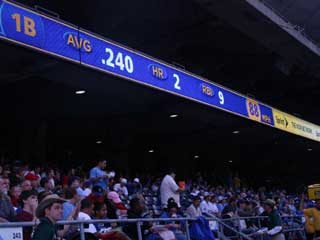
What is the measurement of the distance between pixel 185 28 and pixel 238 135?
8.97 meters

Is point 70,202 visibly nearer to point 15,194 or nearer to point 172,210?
point 15,194

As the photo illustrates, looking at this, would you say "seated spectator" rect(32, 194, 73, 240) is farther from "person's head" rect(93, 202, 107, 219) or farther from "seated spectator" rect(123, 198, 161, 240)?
"seated spectator" rect(123, 198, 161, 240)

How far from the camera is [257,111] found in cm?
1898

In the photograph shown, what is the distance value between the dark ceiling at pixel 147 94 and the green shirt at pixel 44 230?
22.0ft

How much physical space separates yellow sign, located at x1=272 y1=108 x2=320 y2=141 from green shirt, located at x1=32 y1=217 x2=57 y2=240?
53.1ft

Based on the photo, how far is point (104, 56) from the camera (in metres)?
11.4

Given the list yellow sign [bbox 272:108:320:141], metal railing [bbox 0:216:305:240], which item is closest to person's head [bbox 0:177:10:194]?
metal railing [bbox 0:216:305:240]

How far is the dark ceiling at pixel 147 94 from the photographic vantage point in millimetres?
16484

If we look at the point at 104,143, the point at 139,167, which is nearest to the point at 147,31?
the point at 104,143

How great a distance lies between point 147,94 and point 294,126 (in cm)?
808

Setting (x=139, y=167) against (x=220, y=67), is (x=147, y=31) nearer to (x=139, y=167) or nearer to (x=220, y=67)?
(x=220, y=67)

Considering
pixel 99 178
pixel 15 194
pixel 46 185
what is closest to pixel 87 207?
pixel 15 194

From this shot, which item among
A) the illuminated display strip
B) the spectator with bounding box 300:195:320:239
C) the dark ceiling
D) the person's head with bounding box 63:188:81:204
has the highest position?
the dark ceiling

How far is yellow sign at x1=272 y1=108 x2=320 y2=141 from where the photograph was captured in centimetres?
2055
